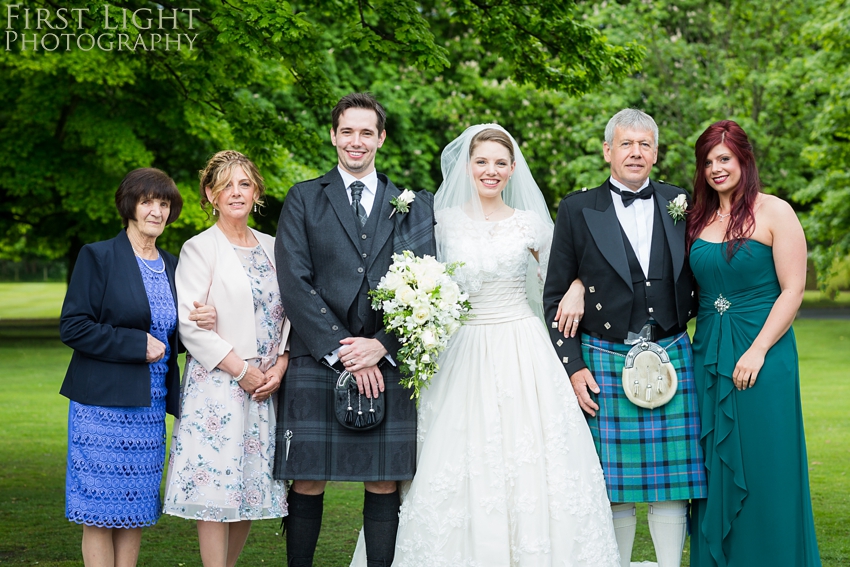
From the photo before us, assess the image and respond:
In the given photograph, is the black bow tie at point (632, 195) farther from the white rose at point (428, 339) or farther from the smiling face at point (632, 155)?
the white rose at point (428, 339)

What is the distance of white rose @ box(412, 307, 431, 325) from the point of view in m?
3.72

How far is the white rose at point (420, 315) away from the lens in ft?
12.2

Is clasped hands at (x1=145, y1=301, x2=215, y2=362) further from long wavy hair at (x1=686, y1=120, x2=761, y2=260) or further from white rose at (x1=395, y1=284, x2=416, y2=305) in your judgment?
long wavy hair at (x1=686, y1=120, x2=761, y2=260)

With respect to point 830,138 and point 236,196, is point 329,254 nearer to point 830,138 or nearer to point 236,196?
point 236,196

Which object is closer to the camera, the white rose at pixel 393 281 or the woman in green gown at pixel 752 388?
the white rose at pixel 393 281

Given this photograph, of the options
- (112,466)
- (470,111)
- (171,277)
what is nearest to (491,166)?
(171,277)

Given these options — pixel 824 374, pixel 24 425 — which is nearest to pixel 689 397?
pixel 24 425

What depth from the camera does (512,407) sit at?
13.1 ft

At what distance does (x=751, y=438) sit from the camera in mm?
3953

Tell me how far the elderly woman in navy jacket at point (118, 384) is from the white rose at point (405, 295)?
92 centimetres

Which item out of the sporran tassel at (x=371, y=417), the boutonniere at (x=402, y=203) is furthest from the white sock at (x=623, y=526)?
the boutonniere at (x=402, y=203)

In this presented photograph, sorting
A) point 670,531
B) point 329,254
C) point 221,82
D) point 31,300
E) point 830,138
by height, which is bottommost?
point 670,531

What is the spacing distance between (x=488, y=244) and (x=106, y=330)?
1.82 meters

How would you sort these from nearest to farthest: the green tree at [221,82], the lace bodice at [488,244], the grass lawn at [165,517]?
the lace bodice at [488,244], the grass lawn at [165,517], the green tree at [221,82]
